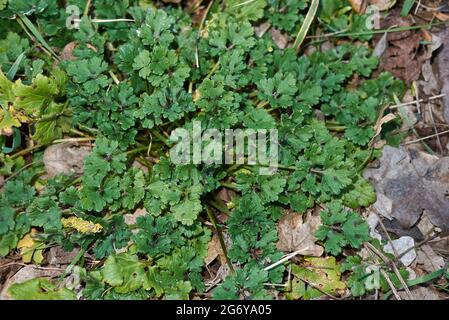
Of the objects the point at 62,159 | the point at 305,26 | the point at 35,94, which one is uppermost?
the point at 305,26

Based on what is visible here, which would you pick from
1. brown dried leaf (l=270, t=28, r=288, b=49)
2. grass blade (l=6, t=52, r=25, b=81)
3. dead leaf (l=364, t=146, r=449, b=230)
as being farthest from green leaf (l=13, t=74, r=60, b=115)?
dead leaf (l=364, t=146, r=449, b=230)

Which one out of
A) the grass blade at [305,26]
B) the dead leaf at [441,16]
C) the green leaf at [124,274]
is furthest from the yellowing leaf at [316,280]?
the dead leaf at [441,16]

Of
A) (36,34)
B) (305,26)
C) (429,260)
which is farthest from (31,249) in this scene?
(429,260)

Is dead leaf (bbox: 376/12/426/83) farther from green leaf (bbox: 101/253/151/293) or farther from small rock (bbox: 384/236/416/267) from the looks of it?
green leaf (bbox: 101/253/151/293)

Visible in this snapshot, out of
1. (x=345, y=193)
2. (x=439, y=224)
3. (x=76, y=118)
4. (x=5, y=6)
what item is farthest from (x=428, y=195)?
(x=5, y=6)

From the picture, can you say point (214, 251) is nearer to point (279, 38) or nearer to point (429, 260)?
point (429, 260)

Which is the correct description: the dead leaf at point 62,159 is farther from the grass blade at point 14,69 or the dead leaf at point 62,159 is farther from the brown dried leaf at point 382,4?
the brown dried leaf at point 382,4

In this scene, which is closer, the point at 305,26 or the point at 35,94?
the point at 35,94
